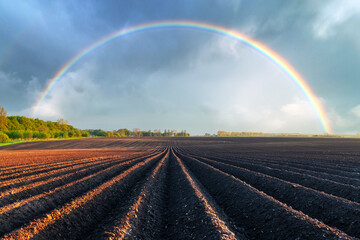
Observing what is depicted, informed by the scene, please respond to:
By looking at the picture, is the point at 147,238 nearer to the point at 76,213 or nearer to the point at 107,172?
the point at 76,213

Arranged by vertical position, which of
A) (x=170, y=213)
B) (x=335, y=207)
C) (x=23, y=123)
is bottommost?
(x=170, y=213)

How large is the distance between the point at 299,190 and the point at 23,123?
141163 mm

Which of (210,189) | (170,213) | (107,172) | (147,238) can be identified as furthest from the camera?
(107,172)

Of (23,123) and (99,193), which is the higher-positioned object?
(23,123)

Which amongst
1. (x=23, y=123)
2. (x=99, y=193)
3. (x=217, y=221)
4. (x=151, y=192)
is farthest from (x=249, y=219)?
(x=23, y=123)

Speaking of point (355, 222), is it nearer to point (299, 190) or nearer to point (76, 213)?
point (299, 190)

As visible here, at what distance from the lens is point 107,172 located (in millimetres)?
12195

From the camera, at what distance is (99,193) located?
7.62 meters

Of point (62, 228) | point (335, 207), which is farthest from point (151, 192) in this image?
point (335, 207)

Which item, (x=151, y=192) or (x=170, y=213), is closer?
(x=170, y=213)

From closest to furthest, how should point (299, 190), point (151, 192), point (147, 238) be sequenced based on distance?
point (147, 238) < point (299, 190) < point (151, 192)

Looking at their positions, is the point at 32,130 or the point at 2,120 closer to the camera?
the point at 2,120

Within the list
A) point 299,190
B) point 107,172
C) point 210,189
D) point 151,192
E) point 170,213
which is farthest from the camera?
point 107,172

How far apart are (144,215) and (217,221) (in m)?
2.33
